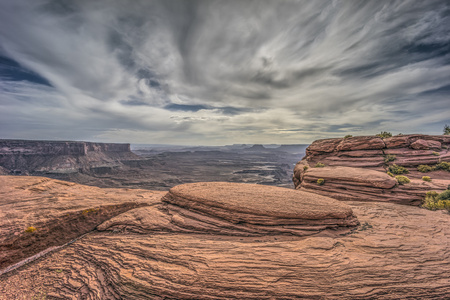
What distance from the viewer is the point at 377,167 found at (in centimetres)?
2197

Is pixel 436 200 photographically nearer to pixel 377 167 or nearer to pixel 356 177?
pixel 356 177

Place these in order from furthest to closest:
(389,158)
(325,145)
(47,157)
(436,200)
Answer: (47,157)
(325,145)
(389,158)
(436,200)

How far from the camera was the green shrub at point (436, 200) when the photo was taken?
1261 cm

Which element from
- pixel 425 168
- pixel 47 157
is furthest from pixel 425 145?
pixel 47 157

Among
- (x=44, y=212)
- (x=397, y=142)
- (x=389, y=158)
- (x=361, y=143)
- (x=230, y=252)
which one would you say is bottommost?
(x=230, y=252)

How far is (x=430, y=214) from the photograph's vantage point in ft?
38.9

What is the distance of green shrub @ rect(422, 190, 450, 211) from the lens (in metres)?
12.6

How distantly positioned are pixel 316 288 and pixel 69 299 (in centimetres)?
1005

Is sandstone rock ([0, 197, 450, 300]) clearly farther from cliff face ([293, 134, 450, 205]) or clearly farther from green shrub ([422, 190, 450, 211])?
cliff face ([293, 134, 450, 205])

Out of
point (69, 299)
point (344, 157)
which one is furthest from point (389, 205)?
point (69, 299)

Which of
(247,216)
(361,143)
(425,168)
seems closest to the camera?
(247,216)

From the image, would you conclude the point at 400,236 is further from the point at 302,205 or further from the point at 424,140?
the point at 424,140

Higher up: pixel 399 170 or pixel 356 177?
pixel 399 170

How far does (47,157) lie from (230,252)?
Result: 162 meters
